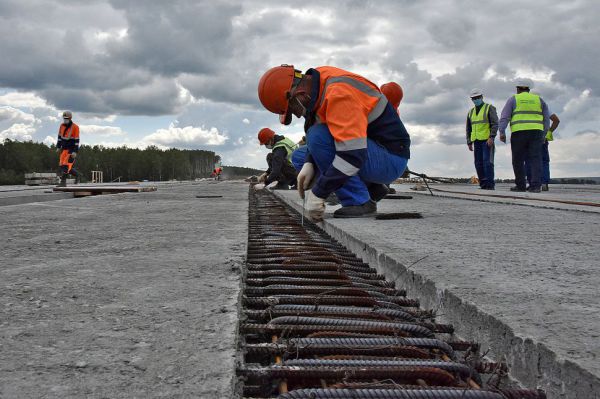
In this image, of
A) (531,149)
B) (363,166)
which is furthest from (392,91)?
(531,149)

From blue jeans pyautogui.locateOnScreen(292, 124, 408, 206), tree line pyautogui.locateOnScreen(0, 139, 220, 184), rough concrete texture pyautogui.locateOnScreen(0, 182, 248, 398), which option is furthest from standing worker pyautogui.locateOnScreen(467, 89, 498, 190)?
tree line pyautogui.locateOnScreen(0, 139, 220, 184)

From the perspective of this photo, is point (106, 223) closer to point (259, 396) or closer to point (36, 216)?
point (36, 216)

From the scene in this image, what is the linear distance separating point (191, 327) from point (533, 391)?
30.7 inches

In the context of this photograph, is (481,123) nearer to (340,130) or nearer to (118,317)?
(340,130)

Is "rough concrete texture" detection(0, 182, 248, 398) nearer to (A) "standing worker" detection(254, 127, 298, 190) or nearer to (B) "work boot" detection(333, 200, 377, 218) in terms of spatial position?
(B) "work boot" detection(333, 200, 377, 218)

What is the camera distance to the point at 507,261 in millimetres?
2148

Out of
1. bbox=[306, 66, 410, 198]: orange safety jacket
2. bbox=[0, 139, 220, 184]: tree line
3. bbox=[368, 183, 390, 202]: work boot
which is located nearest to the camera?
bbox=[306, 66, 410, 198]: orange safety jacket

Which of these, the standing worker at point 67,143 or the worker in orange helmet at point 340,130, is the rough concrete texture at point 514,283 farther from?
the standing worker at point 67,143

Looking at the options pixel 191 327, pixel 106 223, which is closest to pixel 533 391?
pixel 191 327

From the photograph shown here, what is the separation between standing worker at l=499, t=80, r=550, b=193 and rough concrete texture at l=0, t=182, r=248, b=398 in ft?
24.8

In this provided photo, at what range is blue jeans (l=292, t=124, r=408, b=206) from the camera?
397 centimetres

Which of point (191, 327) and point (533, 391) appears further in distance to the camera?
point (191, 327)

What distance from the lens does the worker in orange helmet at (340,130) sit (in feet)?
11.1

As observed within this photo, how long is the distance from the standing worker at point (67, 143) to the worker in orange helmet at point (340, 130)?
10.6 metres
